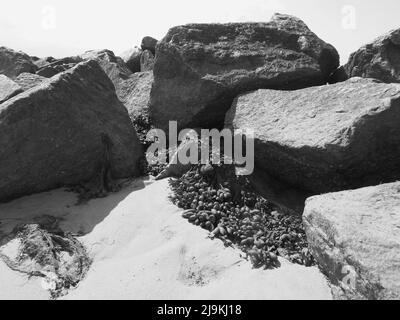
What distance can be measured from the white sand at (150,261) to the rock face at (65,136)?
1.72 ft

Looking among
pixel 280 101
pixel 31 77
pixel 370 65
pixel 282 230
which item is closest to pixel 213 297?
pixel 282 230

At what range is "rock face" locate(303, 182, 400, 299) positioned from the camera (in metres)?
3.70

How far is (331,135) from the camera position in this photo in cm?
564

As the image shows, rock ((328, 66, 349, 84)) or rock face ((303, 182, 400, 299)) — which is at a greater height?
Answer: rock ((328, 66, 349, 84))

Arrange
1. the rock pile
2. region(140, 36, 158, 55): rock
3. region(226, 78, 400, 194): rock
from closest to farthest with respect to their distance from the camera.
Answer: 1. the rock pile
2. region(226, 78, 400, 194): rock
3. region(140, 36, 158, 55): rock

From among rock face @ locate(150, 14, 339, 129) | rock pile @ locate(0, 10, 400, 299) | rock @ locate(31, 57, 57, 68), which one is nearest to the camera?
rock pile @ locate(0, 10, 400, 299)

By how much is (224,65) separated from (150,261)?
4.02m

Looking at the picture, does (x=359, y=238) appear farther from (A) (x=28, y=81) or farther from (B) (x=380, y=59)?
(A) (x=28, y=81)

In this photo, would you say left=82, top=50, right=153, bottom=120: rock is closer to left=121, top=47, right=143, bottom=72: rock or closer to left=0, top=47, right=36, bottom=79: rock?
left=0, top=47, right=36, bottom=79: rock

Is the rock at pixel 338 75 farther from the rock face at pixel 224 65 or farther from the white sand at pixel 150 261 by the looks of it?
the white sand at pixel 150 261

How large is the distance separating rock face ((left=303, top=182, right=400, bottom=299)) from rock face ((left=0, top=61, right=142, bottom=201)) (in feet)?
13.2

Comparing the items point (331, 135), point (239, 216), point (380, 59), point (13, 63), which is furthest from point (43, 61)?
point (331, 135)

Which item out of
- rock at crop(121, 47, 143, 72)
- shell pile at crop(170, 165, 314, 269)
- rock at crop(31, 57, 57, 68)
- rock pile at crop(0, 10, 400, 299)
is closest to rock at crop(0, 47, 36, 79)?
rock at crop(31, 57, 57, 68)
